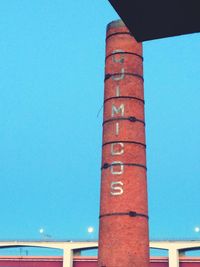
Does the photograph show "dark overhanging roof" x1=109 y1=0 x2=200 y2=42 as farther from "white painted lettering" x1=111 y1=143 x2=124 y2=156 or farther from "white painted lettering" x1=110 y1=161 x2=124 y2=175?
"white painted lettering" x1=111 y1=143 x2=124 y2=156

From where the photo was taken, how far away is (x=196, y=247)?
144 feet

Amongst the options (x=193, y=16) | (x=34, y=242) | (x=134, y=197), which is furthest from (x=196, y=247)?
(x=193, y=16)

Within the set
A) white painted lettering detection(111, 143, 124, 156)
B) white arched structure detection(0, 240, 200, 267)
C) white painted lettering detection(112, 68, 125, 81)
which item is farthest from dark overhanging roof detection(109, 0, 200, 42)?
white arched structure detection(0, 240, 200, 267)

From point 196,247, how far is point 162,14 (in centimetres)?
4455

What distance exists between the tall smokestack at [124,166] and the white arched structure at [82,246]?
2006cm

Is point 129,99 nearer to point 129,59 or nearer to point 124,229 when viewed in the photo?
point 129,59

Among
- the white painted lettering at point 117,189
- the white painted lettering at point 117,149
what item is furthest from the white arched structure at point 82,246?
the white painted lettering at point 117,149

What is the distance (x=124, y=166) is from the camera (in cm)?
2227

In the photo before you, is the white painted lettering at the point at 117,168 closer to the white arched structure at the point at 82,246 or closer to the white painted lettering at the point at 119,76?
the white painted lettering at the point at 119,76

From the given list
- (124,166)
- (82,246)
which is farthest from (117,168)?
(82,246)

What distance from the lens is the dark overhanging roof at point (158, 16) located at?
6.73ft

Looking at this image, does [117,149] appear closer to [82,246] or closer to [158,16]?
[158,16]

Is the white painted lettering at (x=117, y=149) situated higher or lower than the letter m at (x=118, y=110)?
lower

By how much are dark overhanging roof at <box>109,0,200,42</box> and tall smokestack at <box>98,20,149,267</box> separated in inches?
784
